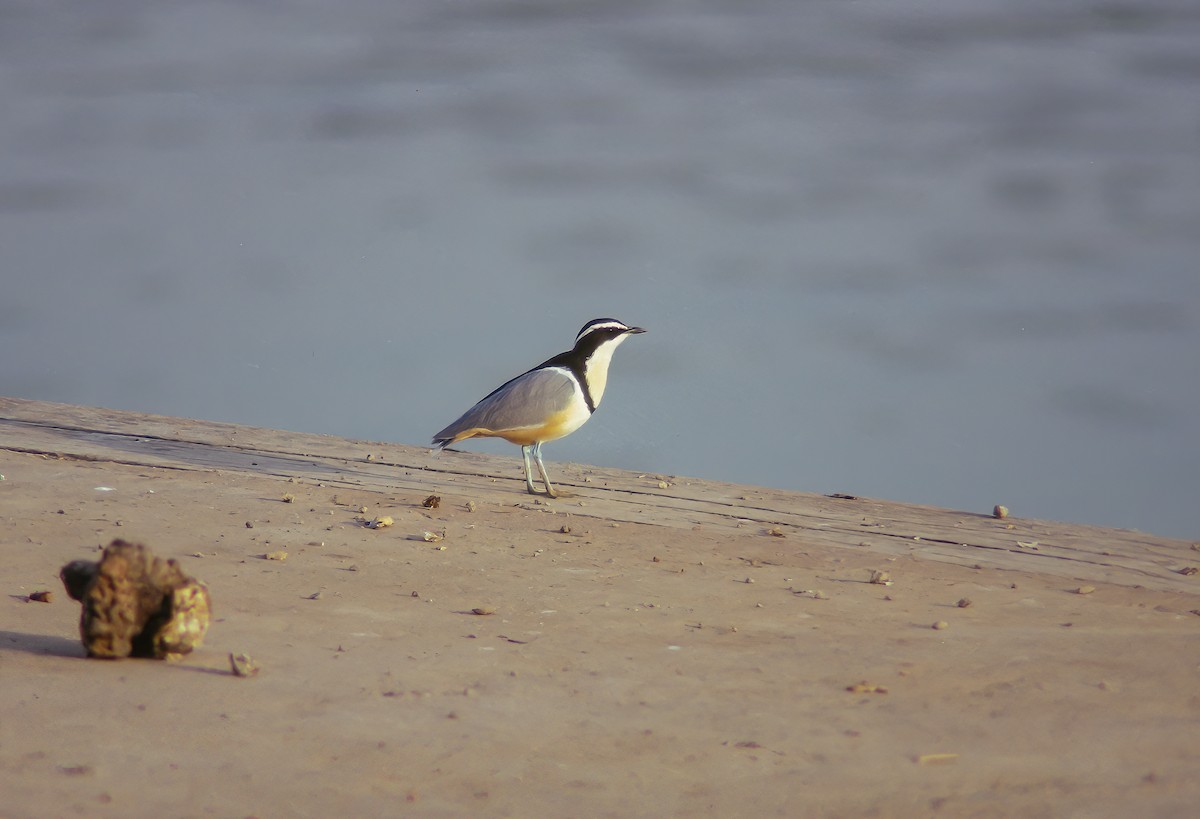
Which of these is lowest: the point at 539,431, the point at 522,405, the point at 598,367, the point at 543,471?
the point at 543,471

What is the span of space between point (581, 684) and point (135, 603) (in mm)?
975

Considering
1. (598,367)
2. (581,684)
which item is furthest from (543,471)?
(581,684)

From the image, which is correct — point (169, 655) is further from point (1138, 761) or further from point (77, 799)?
point (1138, 761)

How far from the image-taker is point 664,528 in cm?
443

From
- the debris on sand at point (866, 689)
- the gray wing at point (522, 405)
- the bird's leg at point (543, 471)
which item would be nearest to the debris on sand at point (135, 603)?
the debris on sand at point (866, 689)

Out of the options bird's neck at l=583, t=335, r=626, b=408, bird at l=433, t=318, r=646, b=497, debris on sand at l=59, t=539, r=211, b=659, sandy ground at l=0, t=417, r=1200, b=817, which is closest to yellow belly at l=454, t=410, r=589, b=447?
bird at l=433, t=318, r=646, b=497

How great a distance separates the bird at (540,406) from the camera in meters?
5.28

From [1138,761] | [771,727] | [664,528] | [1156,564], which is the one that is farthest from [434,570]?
[1156,564]

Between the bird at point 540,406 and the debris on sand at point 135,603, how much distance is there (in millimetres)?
2535

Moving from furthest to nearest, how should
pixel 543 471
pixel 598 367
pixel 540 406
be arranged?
pixel 598 367 < pixel 540 406 < pixel 543 471

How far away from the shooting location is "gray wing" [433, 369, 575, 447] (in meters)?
5.27

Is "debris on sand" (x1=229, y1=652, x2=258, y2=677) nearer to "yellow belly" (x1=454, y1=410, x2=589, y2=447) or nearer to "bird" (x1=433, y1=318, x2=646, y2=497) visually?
"bird" (x1=433, y1=318, x2=646, y2=497)

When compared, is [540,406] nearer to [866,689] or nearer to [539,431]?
[539,431]

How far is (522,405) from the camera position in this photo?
17.4ft
